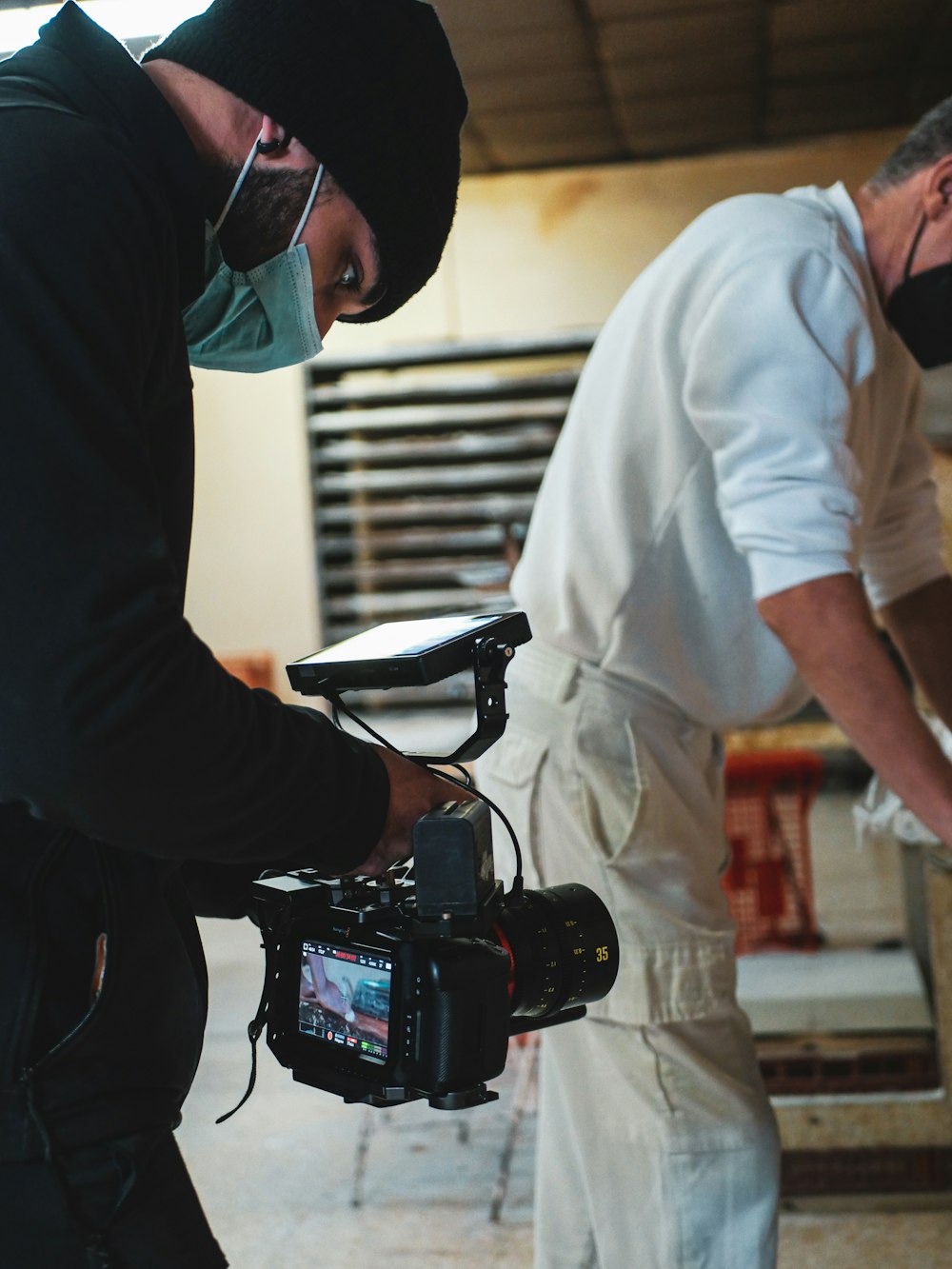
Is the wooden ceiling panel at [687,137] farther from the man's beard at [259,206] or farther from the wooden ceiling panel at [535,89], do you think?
the man's beard at [259,206]

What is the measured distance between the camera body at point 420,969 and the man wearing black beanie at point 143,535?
0.18ft

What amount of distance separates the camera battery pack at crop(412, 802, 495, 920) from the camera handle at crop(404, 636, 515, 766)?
100 mm

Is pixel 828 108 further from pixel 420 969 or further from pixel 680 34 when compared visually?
pixel 420 969

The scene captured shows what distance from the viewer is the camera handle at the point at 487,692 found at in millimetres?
1018

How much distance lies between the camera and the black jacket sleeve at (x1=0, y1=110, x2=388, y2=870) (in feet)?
2.48

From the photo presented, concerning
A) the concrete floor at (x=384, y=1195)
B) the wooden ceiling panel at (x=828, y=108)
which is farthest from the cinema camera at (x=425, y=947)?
the wooden ceiling panel at (x=828, y=108)

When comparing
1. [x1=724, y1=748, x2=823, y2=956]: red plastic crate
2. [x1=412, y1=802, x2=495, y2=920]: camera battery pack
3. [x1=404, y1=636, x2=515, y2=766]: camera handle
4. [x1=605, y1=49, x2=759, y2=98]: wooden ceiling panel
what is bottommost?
[x1=724, y1=748, x2=823, y2=956]: red plastic crate

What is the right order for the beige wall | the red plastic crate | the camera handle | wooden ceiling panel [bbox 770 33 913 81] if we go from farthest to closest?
the beige wall
wooden ceiling panel [bbox 770 33 913 81]
the red plastic crate
the camera handle

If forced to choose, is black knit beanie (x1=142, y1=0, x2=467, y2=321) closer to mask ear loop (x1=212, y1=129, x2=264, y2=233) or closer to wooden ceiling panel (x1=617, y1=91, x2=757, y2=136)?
mask ear loop (x1=212, y1=129, x2=264, y2=233)

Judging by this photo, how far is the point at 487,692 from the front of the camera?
1030 mm

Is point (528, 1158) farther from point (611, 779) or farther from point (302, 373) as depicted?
point (302, 373)

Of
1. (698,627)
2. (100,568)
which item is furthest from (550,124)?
(100,568)

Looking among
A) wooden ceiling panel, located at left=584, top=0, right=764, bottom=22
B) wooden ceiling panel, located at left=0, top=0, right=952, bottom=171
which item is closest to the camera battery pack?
wooden ceiling panel, located at left=0, top=0, right=952, bottom=171

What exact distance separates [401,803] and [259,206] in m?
0.46
